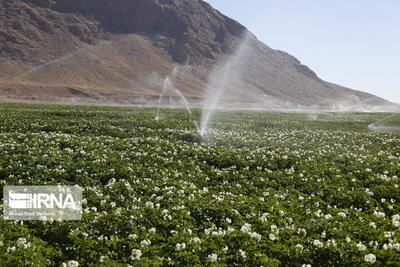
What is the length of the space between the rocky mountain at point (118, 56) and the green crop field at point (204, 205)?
274 ft

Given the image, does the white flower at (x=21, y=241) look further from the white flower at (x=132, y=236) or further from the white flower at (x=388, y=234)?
the white flower at (x=388, y=234)

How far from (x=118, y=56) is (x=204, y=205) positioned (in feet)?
506

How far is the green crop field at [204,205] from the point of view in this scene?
6.57 meters

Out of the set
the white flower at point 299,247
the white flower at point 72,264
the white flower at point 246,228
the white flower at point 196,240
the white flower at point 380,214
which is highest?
the white flower at point 380,214

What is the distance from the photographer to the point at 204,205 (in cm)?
912

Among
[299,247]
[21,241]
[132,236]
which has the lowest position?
[21,241]

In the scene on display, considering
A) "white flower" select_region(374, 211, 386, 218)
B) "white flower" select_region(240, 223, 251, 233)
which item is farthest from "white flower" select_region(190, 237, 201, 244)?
"white flower" select_region(374, 211, 386, 218)

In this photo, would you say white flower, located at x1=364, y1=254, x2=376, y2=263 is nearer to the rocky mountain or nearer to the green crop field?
the green crop field

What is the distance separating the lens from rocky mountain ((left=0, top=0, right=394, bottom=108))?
112562 millimetres

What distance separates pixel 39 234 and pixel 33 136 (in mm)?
12277

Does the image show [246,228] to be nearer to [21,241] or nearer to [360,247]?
[360,247]

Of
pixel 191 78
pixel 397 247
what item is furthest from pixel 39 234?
pixel 191 78

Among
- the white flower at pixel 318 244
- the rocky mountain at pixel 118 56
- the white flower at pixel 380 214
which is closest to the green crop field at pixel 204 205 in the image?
the white flower at pixel 318 244

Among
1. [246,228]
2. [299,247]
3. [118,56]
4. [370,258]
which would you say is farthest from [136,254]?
[118,56]
